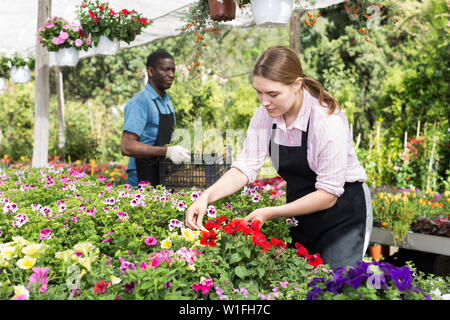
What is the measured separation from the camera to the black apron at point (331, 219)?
6.66ft

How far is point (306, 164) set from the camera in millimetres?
2012

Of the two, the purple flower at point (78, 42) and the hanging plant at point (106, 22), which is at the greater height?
the hanging plant at point (106, 22)

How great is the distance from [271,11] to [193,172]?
1205mm

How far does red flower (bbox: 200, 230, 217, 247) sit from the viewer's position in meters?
1.70

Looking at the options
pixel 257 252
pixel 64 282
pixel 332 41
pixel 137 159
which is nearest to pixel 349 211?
pixel 257 252

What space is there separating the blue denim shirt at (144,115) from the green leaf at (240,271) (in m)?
1.77

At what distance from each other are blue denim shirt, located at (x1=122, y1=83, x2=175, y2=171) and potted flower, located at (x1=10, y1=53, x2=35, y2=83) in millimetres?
3234

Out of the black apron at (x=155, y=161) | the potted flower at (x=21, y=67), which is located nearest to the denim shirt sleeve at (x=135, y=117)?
the black apron at (x=155, y=161)

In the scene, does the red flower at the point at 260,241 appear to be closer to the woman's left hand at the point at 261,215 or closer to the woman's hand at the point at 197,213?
the woman's left hand at the point at 261,215

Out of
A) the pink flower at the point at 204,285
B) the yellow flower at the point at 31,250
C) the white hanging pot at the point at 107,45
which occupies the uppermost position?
the white hanging pot at the point at 107,45

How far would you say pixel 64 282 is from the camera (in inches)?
61.7

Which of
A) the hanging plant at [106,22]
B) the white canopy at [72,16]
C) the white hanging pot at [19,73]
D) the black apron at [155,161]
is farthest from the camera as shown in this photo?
the white hanging pot at [19,73]

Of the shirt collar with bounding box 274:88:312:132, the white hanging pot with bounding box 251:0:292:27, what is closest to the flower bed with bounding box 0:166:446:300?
the shirt collar with bounding box 274:88:312:132
